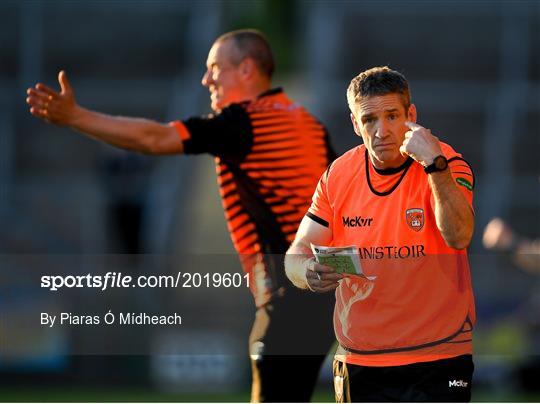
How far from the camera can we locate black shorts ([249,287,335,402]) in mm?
7262

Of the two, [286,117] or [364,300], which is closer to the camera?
[364,300]

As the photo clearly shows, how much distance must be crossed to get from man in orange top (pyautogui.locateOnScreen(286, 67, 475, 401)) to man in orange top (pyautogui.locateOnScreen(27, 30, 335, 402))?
178cm

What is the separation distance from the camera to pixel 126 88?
1911 centimetres

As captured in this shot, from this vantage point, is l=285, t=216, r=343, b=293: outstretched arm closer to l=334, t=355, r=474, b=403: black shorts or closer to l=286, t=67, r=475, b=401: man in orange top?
l=286, t=67, r=475, b=401: man in orange top

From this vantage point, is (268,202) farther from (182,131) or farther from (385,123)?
(385,123)

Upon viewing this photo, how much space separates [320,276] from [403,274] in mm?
356

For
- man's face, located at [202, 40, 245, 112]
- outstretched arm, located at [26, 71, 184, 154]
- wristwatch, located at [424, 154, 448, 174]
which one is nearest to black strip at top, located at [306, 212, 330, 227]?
wristwatch, located at [424, 154, 448, 174]

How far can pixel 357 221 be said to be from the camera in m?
5.45

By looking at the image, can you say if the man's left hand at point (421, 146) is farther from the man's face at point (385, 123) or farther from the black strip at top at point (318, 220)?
the black strip at top at point (318, 220)

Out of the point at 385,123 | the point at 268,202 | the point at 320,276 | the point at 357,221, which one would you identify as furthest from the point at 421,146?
the point at 268,202

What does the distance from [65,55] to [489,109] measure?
7057mm

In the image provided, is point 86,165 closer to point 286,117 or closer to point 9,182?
point 9,182

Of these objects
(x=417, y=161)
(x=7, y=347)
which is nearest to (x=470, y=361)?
(x=417, y=161)

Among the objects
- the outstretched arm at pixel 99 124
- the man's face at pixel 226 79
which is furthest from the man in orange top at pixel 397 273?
the man's face at pixel 226 79
